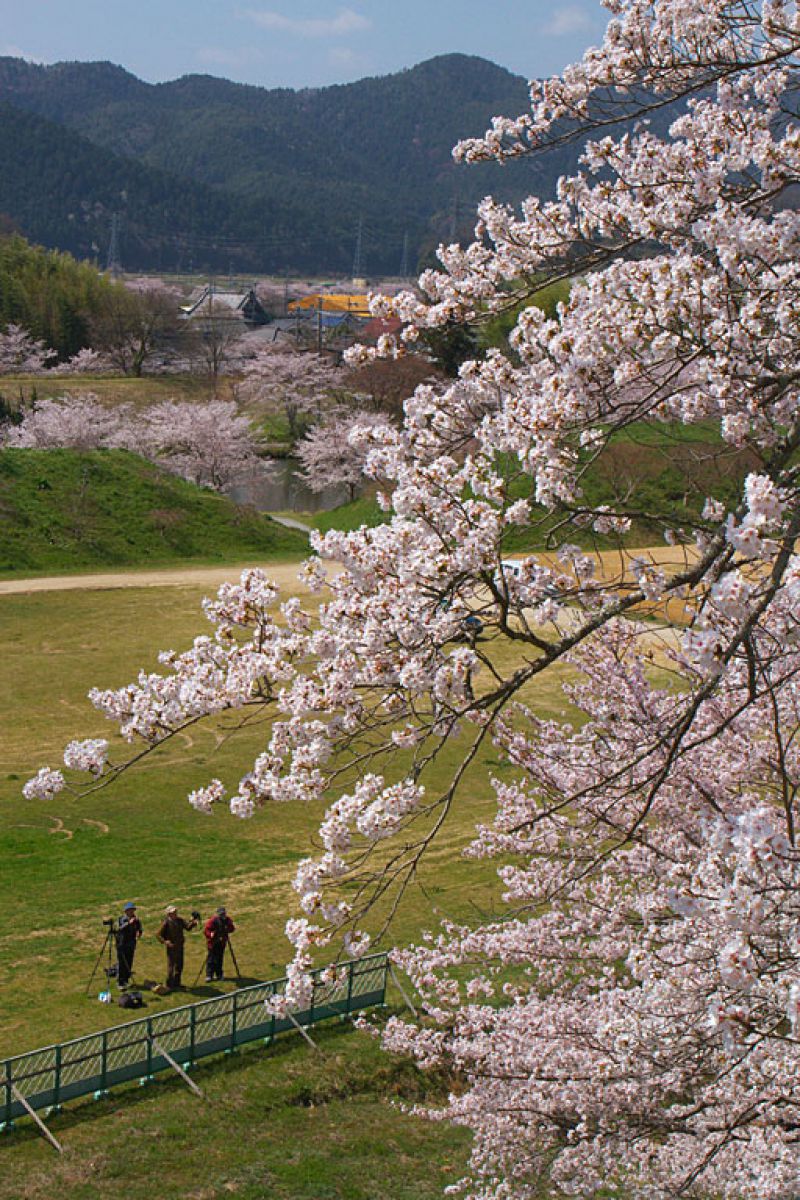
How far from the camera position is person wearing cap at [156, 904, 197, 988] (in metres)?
10.5

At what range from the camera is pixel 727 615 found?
3.18 m

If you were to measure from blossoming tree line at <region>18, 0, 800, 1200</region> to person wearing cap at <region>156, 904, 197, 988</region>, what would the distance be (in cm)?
463

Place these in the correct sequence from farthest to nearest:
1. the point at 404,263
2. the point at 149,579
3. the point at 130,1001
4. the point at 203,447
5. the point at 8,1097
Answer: the point at 404,263 → the point at 203,447 → the point at 149,579 → the point at 130,1001 → the point at 8,1097

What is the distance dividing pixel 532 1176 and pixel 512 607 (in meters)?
3.90

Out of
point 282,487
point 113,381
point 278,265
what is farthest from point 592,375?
point 278,265

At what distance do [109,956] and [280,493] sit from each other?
3540cm

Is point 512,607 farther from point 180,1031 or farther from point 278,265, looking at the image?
point 278,265

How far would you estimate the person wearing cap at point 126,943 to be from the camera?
1042 centimetres

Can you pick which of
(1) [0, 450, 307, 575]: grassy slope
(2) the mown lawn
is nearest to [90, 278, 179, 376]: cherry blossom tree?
(1) [0, 450, 307, 575]: grassy slope

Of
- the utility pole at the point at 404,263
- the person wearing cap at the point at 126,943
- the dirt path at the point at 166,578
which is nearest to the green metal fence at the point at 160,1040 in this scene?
the person wearing cap at the point at 126,943

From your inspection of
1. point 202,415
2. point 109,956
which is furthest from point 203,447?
point 109,956

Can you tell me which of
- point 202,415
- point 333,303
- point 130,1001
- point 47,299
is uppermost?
point 333,303

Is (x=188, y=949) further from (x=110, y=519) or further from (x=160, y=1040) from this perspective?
(x=110, y=519)

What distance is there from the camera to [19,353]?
57000 mm
